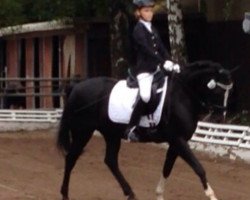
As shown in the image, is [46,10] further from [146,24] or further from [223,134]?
[146,24]

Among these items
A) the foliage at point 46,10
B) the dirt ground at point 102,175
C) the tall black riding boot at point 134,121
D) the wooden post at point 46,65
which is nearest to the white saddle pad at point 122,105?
the tall black riding boot at point 134,121

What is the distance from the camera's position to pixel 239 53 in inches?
980

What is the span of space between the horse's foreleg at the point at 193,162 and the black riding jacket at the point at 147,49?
1037 mm

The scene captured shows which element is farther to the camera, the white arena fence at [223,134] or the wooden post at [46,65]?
the wooden post at [46,65]

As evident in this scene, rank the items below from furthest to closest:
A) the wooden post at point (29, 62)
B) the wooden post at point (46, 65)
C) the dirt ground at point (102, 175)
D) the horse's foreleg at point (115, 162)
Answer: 1. the wooden post at point (29, 62)
2. the wooden post at point (46, 65)
3. the dirt ground at point (102, 175)
4. the horse's foreleg at point (115, 162)

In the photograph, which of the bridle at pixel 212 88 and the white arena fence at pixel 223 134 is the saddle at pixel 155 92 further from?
the white arena fence at pixel 223 134

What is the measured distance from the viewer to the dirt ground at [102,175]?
40.1 ft

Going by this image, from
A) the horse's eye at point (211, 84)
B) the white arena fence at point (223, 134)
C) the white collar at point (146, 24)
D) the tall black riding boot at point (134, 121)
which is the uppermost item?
the white collar at point (146, 24)

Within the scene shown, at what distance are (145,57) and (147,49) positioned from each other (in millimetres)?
190

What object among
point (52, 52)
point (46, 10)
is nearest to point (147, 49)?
point (46, 10)

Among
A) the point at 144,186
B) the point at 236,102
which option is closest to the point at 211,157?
the point at 144,186

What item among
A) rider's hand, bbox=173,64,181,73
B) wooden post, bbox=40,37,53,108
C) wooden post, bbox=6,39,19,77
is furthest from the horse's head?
wooden post, bbox=6,39,19,77

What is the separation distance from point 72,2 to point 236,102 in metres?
5.38

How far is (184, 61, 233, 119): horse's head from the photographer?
436 inches
